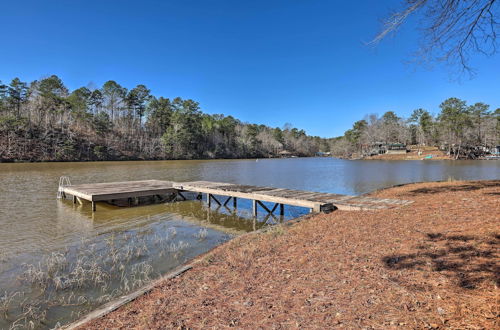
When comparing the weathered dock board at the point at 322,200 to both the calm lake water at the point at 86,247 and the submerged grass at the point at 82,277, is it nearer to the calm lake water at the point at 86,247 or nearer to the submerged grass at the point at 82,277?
the calm lake water at the point at 86,247

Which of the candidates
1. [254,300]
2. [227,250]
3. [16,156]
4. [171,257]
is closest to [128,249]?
[171,257]

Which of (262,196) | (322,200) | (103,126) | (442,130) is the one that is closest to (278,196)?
(262,196)

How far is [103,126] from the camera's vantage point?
6438cm

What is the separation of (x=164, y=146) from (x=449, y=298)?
73.8m

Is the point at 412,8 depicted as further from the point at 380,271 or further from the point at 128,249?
the point at 128,249

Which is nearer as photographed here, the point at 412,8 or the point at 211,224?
the point at 412,8

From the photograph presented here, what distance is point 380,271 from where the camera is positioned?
3.85 metres

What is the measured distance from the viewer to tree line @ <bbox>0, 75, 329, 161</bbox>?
53.0 m

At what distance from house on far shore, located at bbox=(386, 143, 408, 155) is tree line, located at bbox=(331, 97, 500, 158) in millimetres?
2987

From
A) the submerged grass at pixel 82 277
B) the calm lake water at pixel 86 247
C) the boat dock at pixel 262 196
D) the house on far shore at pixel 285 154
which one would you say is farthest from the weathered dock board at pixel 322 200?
the house on far shore at pixel 285 154

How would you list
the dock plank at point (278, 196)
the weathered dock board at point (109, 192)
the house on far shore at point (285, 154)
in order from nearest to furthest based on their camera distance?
the dock plank at point (278, 196), the weathered dock board at point (109, 192), the house on far shore at point (285, 154)

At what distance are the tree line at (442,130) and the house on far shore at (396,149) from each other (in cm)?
299

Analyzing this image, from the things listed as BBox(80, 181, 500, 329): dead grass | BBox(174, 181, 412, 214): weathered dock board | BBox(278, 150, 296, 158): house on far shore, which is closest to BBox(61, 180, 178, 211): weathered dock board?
BBox(174, 181, 412, 214): weathered dock board

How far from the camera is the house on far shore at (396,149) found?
269 ft
